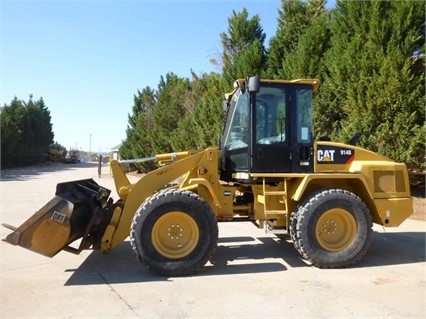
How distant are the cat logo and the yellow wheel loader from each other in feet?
0.05

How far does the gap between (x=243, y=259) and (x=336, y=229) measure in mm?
1487

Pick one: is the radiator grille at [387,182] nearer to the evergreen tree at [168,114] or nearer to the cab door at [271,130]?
Answer: the cab door at [271,130]

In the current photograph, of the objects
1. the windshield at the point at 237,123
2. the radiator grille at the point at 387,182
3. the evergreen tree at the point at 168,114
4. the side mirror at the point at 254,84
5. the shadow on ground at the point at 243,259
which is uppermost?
the evergreen tree at the point at 168,114

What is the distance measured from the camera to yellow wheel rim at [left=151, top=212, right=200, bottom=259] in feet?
18.1

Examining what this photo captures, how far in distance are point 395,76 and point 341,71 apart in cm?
167

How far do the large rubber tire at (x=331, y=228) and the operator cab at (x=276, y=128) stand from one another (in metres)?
0.60

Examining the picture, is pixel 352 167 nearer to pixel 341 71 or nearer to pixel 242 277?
pixel 242 277

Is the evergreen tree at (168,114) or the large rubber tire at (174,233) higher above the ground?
the evergreen tree at (168,114)

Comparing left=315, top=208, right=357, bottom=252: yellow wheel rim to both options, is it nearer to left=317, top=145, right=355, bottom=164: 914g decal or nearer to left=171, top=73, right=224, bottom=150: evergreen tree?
left=317, top=145, right=355, bottom=164: 914g decal

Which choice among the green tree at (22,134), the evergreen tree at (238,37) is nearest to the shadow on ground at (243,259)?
the evergreen tree at (238,37)

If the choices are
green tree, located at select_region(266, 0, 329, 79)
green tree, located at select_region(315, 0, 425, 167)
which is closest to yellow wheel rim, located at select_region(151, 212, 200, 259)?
green tree, located at select_region(315, 0, 425, 167)

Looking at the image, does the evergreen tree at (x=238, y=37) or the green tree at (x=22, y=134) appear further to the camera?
the green tree at (x=22, y=134)

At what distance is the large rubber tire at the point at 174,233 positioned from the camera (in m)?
5.36

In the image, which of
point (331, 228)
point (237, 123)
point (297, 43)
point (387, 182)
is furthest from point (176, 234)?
point (297, 43)
